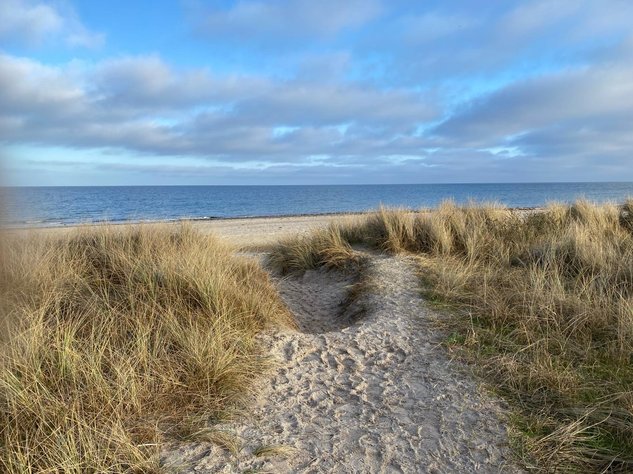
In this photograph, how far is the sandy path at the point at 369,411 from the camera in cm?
268

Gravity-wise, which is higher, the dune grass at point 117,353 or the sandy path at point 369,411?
the dune grass at point 117,353

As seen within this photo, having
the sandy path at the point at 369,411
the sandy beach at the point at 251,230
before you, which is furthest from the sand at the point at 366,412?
the sandy beach at the point at 251,230

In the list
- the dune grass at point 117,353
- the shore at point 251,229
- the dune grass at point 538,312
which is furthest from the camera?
the shore at point 251,229

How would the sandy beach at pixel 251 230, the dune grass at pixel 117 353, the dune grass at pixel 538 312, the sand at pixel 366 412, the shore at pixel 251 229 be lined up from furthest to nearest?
the sandy beach at pixel 251 230
the shore at pixel 251 229
the dune grass at pixel 538 312
the sand at pixel 366 412
the dune grass at pixel 117 353

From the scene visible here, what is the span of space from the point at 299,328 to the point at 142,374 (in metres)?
2.43

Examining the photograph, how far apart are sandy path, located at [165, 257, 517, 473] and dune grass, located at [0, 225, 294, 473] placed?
11.8 inches

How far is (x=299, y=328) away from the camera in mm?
5453

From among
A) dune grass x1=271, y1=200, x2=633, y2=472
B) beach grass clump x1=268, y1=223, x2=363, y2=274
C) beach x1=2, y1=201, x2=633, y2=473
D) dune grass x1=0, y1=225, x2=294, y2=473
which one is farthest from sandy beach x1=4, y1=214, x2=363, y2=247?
dune grass x1=271, y1=200, x2=633, y2=472

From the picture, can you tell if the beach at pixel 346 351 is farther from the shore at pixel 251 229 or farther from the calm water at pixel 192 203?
the shore at pixel 251 229

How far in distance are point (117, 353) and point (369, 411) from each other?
1.89 m

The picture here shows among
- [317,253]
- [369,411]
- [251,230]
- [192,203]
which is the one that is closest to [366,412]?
[369,411]

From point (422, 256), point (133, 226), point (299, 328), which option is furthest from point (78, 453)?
point (422, 256)

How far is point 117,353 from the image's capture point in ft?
10.8

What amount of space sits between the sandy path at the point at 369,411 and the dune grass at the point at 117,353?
301 millimetres
